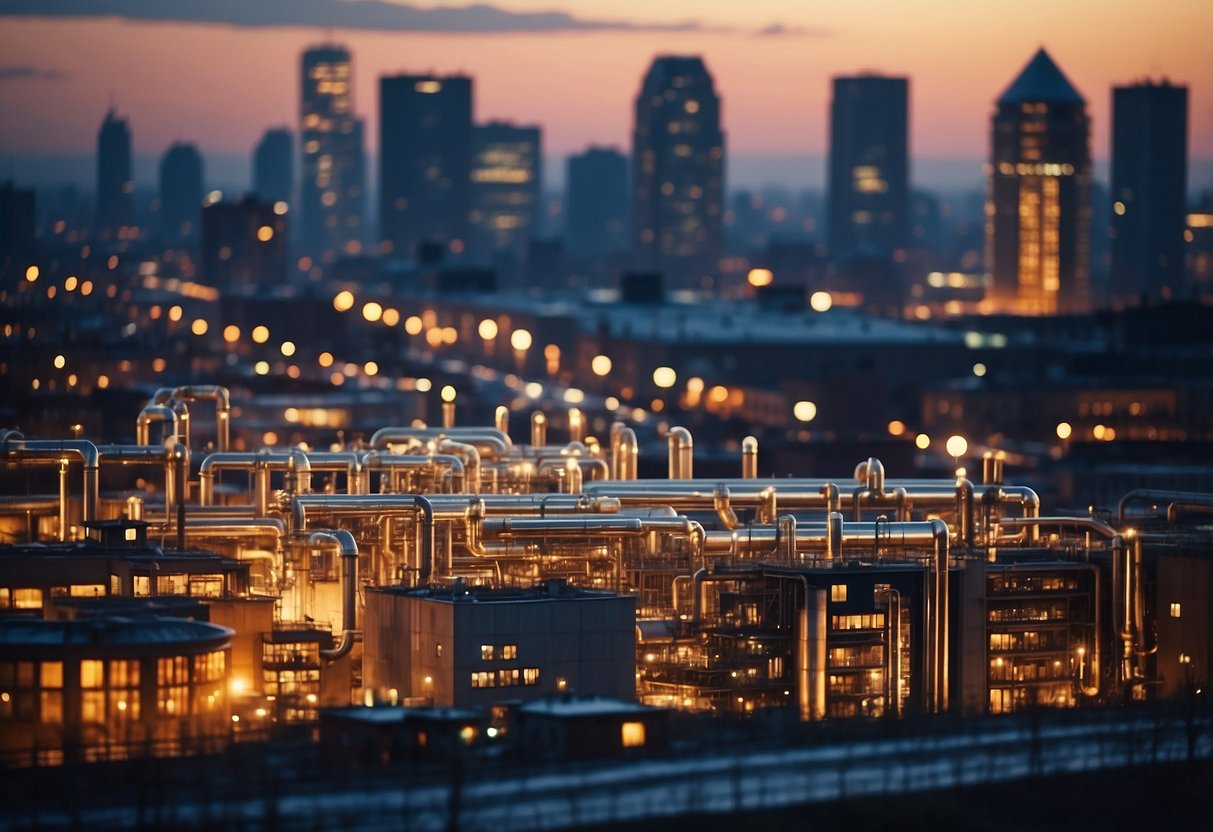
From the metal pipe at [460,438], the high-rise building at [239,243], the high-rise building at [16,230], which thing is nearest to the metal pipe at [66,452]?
the metal pipe at [460,438]

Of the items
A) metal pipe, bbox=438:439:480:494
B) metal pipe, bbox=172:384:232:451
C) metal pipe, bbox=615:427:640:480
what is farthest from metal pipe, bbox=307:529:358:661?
metal pipe, bbox=172:384:232:451

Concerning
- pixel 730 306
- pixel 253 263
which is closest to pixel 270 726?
pixel 730 306

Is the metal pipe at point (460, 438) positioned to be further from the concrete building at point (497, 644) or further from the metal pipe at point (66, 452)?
the concrete building at point (497, 644)

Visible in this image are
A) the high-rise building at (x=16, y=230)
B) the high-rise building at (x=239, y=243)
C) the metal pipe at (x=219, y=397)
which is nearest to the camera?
the metal pipe at (x=219, y=397)

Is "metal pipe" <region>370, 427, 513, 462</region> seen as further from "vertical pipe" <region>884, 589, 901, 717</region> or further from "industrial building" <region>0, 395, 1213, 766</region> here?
"vertical pipe" <region>884, 589, 901, 717</region>

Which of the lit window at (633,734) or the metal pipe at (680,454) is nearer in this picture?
the lit window at (633,734)

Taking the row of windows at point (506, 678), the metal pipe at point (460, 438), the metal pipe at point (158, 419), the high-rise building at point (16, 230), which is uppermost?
the high-rise building at point (16, 230)

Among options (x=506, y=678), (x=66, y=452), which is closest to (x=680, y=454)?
(x=66, y=452)
